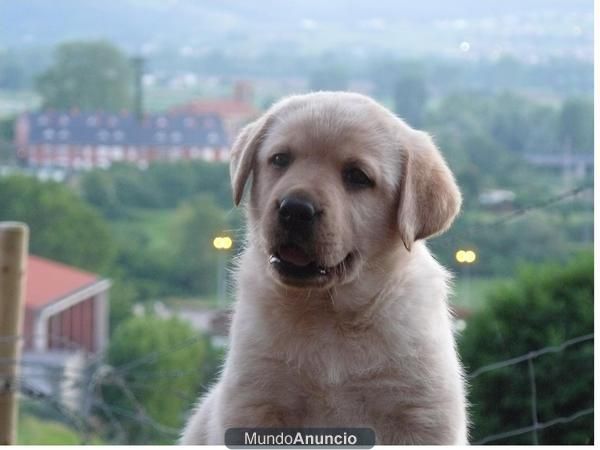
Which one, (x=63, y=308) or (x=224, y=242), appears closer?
(x=224, y=242)

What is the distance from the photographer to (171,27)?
3.08 metres

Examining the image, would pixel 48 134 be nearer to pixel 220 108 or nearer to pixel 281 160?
pixel 220 108

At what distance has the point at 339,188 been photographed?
70.2 inches

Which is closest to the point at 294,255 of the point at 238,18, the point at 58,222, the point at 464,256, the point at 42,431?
the point at 464,256

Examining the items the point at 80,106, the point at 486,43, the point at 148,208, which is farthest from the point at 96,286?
the point at 486,43

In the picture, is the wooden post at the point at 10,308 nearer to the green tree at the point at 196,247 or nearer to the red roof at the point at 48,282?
the red roof at the point at 48,282

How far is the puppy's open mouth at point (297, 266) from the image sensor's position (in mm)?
1768

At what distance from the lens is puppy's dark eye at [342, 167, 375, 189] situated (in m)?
1.80

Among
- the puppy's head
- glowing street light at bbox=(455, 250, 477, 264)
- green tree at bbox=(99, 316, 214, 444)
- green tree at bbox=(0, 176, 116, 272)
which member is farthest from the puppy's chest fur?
green tree at bbox=(0, 176, 116, 272)

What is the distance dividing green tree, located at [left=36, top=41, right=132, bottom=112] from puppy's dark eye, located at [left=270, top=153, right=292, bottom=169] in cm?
178

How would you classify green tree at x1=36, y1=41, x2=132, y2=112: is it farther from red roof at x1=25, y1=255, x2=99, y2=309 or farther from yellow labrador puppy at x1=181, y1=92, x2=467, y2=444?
yellow labrador puppy at x1=181, y1=92, x2=467, y2=444

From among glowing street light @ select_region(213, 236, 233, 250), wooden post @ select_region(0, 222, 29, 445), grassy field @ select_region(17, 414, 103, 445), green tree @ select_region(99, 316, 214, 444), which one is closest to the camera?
glowing street light @ select_region(213, 236, 233, 250)

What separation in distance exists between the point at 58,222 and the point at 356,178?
2.58m

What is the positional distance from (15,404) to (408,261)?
4.93 ft
